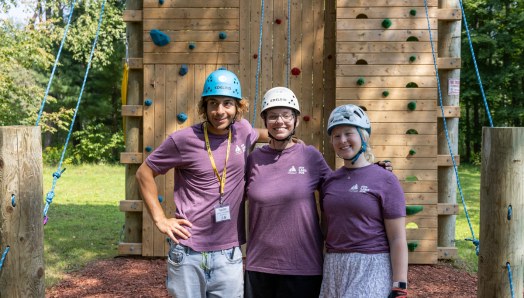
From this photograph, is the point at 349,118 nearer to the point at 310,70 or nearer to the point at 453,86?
the point at 310,70

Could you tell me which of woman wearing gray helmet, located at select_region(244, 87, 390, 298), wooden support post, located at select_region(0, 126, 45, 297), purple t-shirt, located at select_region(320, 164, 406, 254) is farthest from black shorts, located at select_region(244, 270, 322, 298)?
wooden support post, located at select_region(0, 126, 45, 297)

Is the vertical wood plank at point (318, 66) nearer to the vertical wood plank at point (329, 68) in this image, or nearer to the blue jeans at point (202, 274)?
the vertical wood plank at point (329, 68)

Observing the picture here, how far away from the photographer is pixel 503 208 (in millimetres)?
2568

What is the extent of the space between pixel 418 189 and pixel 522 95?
19486 millimetres

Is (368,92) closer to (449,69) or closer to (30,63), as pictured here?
(449,69)

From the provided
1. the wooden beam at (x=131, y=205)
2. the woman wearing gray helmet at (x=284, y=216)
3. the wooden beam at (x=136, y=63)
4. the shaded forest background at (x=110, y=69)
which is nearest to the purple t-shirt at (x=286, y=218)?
the woman wearing gray helmet at (x=284, y=216)

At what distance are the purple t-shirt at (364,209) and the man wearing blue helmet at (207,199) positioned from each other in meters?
0.63

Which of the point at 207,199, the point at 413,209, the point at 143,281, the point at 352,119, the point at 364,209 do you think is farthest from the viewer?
the point at 413,209

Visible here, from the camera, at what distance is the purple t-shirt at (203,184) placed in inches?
104

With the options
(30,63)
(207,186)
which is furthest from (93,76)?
(207,186)

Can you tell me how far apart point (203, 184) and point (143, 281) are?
9.58ft

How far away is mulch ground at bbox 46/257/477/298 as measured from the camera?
4.75m

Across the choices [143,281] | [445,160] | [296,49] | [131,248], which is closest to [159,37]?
[296,49]

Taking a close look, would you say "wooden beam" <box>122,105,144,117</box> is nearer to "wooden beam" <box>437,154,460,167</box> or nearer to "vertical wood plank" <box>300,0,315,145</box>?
"vertical wood plank" <box>300,0,315,145</box>
